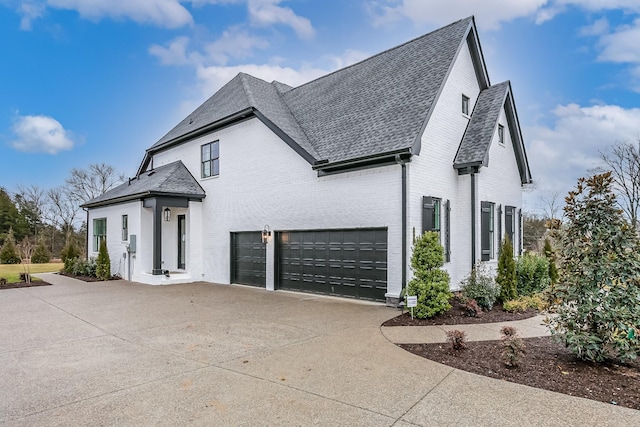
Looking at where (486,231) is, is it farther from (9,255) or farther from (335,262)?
(9,255)

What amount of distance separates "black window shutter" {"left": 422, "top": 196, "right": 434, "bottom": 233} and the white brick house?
0.05m

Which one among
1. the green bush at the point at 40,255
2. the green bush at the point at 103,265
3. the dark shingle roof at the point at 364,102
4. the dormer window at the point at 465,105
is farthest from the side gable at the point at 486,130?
the green bush at the point at 40,255

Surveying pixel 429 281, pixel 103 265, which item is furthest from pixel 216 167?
pixel 429 281

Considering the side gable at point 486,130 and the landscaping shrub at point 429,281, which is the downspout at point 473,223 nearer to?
the side gable at point 486,130

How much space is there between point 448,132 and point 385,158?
9.45 feet

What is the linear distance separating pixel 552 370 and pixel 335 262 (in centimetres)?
664

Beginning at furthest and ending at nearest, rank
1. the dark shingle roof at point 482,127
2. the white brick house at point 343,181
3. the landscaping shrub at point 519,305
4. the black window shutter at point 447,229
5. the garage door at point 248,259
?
1. the garage door at point 248,259
2. the dark shingle roof at point 482,127
3. the black window shutter at point 447,229
4. the white brick house at point 343,181
5. the landscaping shrub at point 519,305

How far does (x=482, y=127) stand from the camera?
11781 mm

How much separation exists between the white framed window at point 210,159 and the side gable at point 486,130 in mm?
9295

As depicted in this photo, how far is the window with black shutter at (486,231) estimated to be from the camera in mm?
11547

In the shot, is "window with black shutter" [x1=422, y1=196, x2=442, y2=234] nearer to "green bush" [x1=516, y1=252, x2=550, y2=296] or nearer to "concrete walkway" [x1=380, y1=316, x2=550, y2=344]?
"concrete walkway" [x1=380, y1=316, x2=550, y2=344]

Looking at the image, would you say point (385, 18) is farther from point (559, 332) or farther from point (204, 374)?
point (204, 374)

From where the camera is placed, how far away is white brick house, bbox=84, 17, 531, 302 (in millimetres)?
9930

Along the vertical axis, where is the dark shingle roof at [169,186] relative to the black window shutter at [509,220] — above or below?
above
